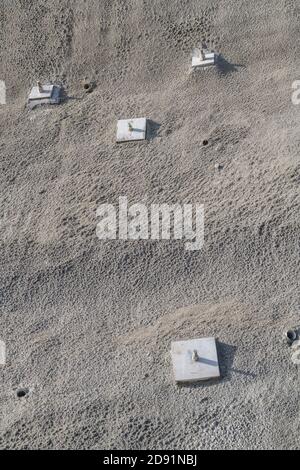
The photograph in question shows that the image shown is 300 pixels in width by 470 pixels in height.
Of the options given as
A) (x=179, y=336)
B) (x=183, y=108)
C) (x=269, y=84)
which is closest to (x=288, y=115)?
(x=269, y=84)

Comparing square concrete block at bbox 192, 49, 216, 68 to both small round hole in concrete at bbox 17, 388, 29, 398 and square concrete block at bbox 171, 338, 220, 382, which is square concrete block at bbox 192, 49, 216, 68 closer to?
square concrete block at bbox 171, 338, 220, 382

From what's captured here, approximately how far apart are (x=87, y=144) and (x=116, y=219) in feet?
5.53

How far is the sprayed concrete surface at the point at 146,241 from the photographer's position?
6.06 metres

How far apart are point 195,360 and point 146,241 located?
1850 millimetres

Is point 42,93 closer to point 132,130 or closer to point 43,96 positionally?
point 43,96

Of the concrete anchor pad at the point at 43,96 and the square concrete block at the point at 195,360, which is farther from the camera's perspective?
the concrete anchor pad at the point at 43,96

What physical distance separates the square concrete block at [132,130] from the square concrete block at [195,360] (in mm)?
3528

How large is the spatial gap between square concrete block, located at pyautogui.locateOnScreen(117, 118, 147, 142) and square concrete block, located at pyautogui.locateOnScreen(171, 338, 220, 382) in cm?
353

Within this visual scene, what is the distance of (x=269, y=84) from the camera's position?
9133 millimetres

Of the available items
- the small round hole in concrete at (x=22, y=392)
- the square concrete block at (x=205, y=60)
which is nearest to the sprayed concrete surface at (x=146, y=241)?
the small round hole in concrete at (x=22, y=392)

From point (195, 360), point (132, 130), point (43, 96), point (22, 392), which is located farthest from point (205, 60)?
point (22, 392)

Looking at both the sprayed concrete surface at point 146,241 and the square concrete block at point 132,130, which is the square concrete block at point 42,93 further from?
the square concrete block at point 132,130

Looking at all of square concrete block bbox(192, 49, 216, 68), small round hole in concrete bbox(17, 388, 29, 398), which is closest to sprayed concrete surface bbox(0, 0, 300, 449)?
small round hole in concrete bbox(17, 388, 29, 398)
